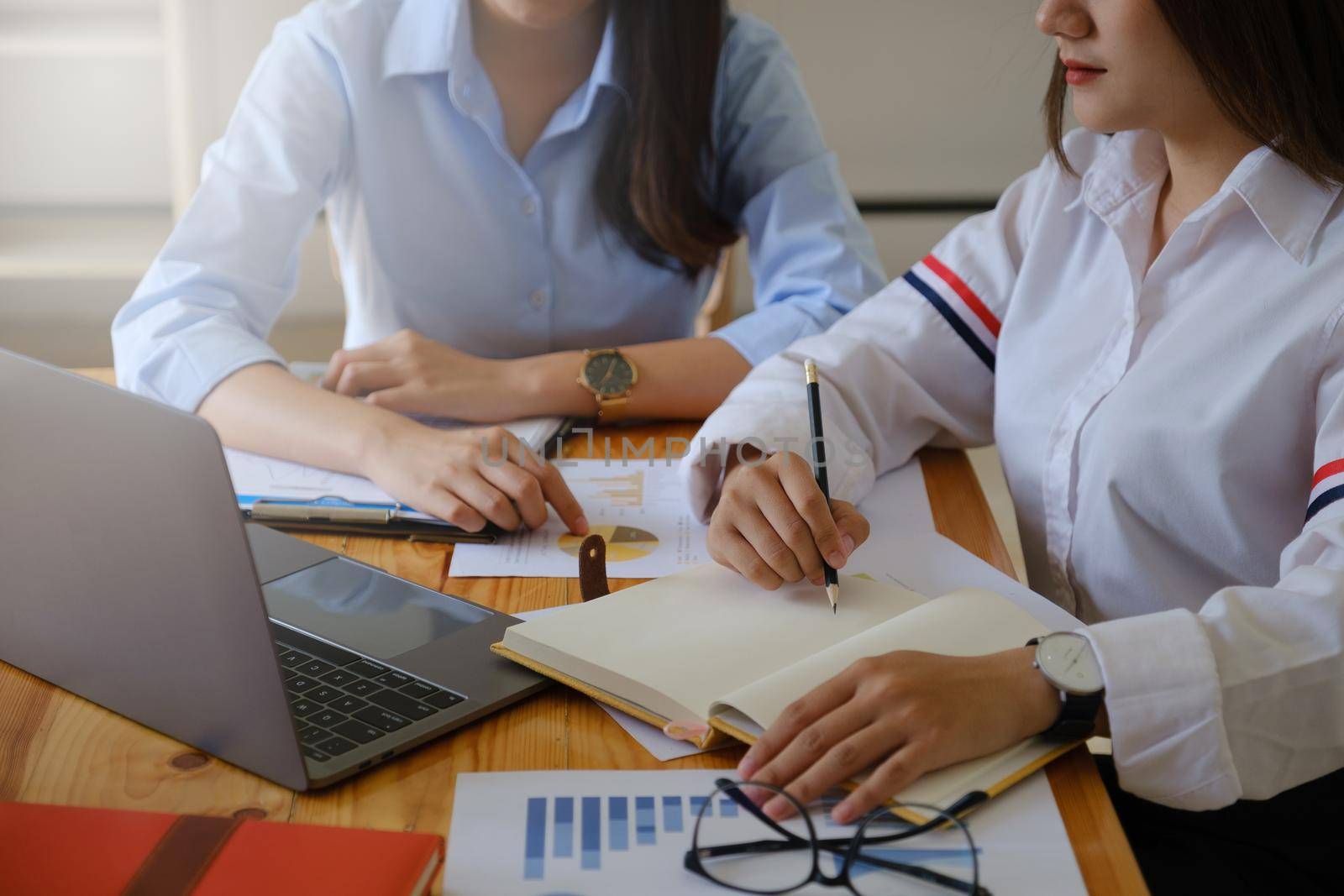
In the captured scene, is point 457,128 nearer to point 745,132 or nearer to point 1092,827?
point 745,132

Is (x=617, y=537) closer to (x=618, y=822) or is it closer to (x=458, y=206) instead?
(x=618, y=822)

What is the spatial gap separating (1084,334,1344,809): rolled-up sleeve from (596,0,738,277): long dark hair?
94 cm

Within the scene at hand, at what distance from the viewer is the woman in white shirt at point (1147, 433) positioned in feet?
2.40

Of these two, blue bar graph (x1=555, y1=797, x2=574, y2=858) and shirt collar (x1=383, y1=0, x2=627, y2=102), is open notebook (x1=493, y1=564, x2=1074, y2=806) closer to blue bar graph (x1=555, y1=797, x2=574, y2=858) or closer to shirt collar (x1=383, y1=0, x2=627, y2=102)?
blue bar graph (x1=555, y1=797, x2=574, y2=858)

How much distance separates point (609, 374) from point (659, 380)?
57 millimetres

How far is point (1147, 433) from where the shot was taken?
100 centimetres

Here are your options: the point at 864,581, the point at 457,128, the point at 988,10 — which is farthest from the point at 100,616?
the point at 988,10

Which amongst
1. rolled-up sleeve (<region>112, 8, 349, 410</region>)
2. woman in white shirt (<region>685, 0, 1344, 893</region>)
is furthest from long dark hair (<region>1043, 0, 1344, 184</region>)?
rolled-up sleeve (<region>112, 8, 349, 410</region>)

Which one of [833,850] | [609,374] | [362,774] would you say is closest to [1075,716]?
[833,850]

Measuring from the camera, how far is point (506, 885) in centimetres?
62

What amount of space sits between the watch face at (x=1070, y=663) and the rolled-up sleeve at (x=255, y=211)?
2.98 ft

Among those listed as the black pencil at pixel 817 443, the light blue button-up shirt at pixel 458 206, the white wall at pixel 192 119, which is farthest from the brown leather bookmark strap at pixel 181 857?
the white wall at pixel 192 119

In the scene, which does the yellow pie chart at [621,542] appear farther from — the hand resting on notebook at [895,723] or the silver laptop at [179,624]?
the hand resting on notebook at [895,723]

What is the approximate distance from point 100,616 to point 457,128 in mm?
980
